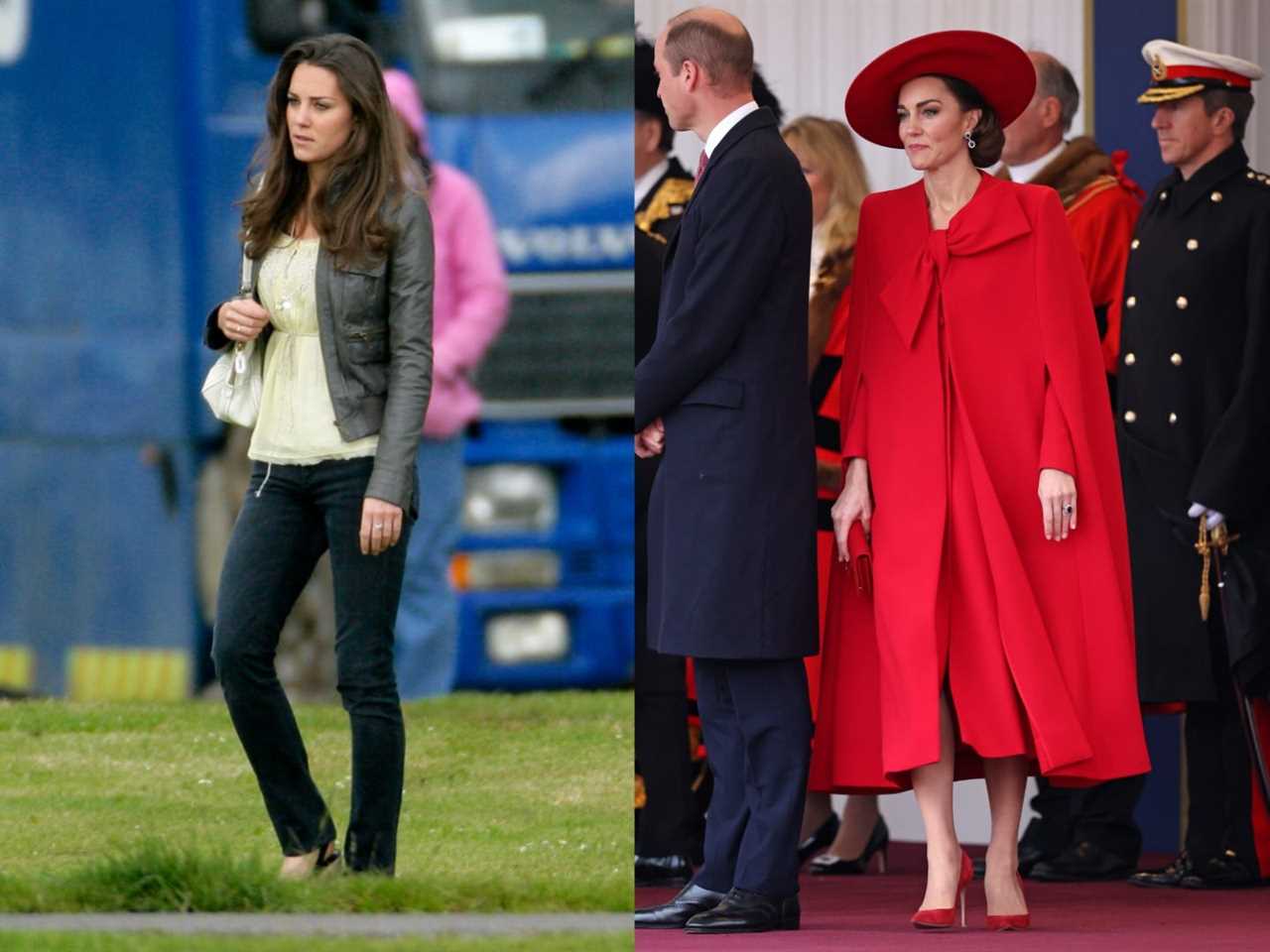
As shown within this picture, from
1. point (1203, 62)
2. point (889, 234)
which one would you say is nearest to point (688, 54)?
point (889, 234)

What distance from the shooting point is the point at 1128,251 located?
6.30 metres

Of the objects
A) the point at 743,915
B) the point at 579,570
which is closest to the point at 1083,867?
the point at 579,570

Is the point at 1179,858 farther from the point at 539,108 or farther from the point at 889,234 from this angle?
the point at 539,108

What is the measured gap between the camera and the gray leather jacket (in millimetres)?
4680

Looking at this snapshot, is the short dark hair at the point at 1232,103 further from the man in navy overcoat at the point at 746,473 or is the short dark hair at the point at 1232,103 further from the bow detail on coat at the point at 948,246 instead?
the man in navy overcoat at the point at 746,473

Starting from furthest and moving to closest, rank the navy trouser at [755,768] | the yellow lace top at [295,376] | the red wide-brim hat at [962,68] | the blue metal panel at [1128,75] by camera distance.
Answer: the blue metal panel at [1128,75] < the red wide-brim hat at [962,68] < the navy trouser at [755,768] < the yellow lace top at [295,376]

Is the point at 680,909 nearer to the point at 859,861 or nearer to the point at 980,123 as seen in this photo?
the point at 859,861

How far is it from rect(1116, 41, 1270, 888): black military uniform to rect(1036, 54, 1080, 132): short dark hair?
0.60 meters

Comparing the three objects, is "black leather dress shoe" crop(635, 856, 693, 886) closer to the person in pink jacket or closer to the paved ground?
the person in pink jacket

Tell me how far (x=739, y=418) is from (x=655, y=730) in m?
1.19

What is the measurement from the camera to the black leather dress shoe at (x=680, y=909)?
4922 millimetres

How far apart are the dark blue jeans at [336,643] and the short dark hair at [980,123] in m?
1.47

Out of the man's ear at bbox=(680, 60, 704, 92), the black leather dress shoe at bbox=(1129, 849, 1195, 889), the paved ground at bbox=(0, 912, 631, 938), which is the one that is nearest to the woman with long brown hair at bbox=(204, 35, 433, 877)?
the paved ground at bbox=(0, 912, 631, 938)

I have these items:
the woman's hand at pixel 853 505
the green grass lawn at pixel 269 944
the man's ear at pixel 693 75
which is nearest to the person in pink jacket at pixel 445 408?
the man's ear at pixel 693 75
